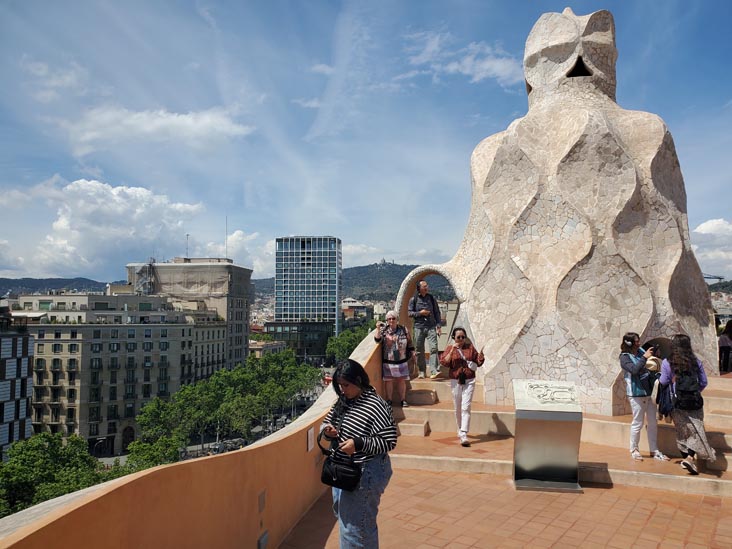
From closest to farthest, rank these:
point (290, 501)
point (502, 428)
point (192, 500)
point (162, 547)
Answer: point (162, 547)
point (192, 500)
point (290, 501)
point (502, 428)

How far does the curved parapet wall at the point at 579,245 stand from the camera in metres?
9.27

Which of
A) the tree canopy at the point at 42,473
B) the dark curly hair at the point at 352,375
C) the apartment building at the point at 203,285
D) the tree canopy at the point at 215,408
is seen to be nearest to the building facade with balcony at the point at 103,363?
the tree canopy at the point at 215,408

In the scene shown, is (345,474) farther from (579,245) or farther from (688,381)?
(579,245)

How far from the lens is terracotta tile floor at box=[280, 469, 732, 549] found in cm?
483

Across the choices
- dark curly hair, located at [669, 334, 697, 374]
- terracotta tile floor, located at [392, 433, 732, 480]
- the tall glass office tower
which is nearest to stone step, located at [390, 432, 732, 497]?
terracotta tile floor, located at [392, 433, 732, 480]

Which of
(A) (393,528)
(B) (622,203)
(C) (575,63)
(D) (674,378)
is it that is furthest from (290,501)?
(C) (575,63)

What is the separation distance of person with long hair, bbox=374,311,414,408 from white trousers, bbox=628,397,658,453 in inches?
123

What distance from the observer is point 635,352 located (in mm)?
6980

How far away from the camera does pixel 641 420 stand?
686 centimetres

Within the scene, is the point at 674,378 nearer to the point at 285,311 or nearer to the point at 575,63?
the point at 575,63

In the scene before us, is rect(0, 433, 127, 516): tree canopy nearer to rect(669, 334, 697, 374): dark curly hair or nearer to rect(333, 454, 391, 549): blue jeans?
rect(333, 454, 391, 549): blue jeans

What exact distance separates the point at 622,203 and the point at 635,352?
359 centimetres

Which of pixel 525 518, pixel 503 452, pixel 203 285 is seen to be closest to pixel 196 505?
pixel 525 518

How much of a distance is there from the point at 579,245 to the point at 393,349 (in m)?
3.78
